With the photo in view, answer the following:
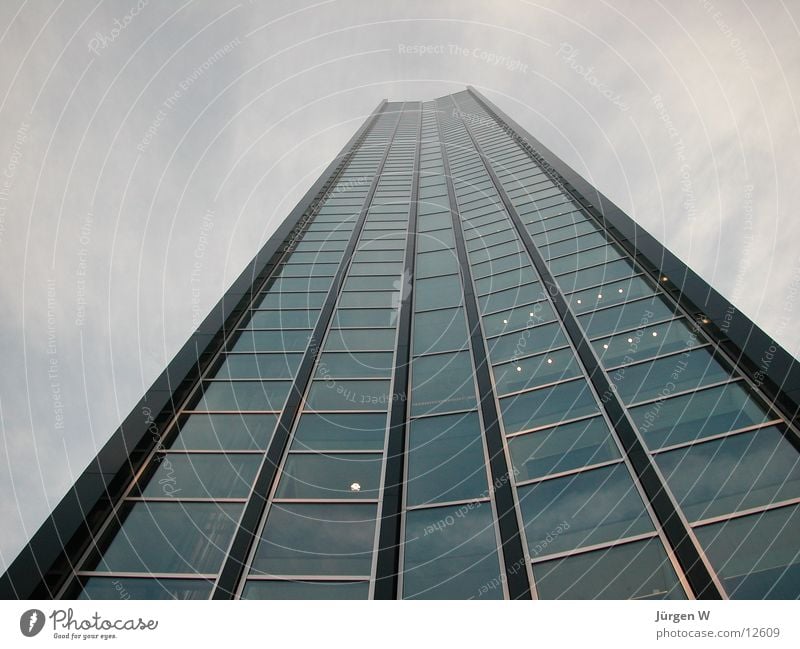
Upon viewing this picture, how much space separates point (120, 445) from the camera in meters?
14.3

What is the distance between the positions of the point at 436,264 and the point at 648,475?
50.6ft

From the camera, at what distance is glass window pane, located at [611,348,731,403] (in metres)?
14.2

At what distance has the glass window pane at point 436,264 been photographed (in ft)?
81.8

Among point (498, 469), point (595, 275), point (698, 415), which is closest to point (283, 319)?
point (498, 469)

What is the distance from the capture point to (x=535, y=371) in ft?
55.4

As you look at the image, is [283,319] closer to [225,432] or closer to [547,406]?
[225,432]

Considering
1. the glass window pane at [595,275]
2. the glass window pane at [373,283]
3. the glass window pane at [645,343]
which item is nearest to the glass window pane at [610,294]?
the glass window pane at [595,275]

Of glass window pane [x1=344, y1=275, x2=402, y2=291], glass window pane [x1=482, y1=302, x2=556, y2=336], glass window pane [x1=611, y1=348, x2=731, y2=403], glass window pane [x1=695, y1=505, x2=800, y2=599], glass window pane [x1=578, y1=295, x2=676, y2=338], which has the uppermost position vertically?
glass window pane [x1=344, y1=275, x2=402, y2=291]

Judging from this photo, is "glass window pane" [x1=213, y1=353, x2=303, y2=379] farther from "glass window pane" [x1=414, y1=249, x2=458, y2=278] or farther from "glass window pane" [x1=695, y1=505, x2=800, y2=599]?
"glass window pane" [x1=695, y1=505, x2=800, y2=599]

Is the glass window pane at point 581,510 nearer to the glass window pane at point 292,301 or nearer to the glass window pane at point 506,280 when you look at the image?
the glass window pane at point 506,280

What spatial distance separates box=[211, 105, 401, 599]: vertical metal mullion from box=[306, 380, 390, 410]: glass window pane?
46 cm

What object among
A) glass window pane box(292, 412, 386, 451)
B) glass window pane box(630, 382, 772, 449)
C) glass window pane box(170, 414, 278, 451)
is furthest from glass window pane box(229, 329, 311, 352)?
glass window pane box(630, 382, 772, 449)

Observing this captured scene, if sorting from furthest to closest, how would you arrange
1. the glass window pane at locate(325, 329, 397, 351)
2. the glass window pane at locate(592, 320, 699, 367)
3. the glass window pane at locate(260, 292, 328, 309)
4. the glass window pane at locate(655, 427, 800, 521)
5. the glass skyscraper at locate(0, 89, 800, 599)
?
the glass window pane at locate(260, 292, 328, 309) < the glass window pane at locate(325, 329, 397, 351) < the glass window pane at locate(592, 320, 699, 367) < the glass skyscraper at locate(0, 89, 800, 599) < the glass window pane at locate(655, 427, 800, 521)

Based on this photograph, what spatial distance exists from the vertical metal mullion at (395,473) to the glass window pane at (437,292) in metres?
0.43
